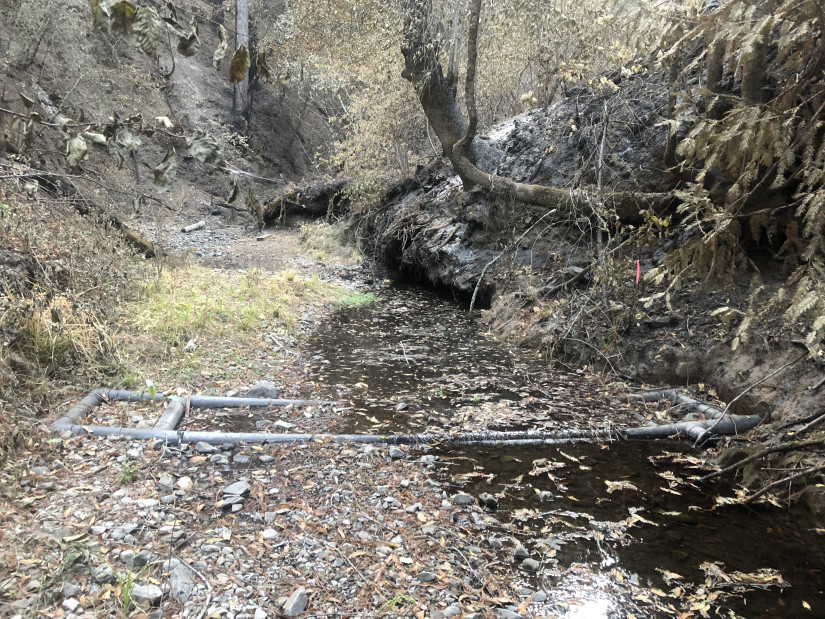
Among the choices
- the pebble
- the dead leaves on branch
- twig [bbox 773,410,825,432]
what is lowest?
the pebble

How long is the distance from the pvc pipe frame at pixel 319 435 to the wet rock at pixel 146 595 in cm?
160

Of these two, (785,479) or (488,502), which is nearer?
(785,479)

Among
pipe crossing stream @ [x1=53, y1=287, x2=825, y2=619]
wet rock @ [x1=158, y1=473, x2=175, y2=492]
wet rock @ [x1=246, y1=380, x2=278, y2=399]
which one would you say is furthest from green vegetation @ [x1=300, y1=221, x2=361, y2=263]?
wet rock @ [x1=158, y1=473, x2=175, y2=492]

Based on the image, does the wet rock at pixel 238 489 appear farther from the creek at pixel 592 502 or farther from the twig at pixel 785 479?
the twig at pixel 785 479

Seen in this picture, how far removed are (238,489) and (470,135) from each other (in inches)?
272

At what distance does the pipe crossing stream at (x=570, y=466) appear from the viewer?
2754 mm

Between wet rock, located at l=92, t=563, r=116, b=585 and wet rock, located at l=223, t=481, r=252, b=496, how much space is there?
918mm

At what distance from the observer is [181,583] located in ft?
8.04

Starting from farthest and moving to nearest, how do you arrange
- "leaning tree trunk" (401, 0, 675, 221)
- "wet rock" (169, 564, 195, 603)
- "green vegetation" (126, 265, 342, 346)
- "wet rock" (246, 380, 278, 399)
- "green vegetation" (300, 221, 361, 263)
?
"green vegetation" (300, 221, 361, 263)
"leaning tree trunk" (401, 0, 675, 221)
"green vegetation" (126, 265, 342, 346)
"wet rock" (246, 380, 278, 399)
"wet rock" (169, 564, 195, 603)

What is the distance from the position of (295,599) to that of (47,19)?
14.2 meters

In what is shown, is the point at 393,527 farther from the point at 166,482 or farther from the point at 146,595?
the point at 166,482

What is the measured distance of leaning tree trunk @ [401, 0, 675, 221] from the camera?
654cm

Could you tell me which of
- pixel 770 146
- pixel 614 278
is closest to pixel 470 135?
pixel 614 278

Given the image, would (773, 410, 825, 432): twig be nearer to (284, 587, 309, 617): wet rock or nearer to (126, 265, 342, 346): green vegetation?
(284, 587, 309, 617): wet rock
